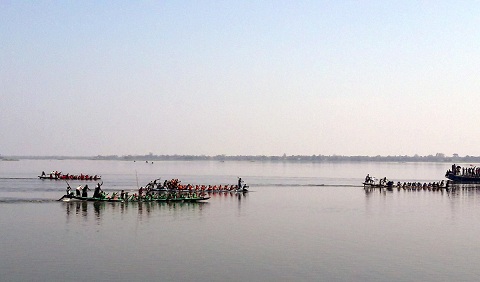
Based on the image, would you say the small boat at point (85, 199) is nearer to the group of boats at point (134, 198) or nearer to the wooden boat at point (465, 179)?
the group of boats at point (134, 198)

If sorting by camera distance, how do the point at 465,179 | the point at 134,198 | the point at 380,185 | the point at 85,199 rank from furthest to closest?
the point at 465,179, the point at 380,185, the point at 134,198, the point at 85,199

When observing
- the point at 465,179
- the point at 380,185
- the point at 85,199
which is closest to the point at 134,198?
the point at 85,199

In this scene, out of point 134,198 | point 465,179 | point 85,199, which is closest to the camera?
point 85,199

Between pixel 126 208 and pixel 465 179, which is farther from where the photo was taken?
pixel 465 179

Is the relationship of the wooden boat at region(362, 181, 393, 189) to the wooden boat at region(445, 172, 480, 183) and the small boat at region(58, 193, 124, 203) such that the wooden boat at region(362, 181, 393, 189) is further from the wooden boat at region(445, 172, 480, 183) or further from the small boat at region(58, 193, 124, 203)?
the small boat at region(58, 193, 124, 203)

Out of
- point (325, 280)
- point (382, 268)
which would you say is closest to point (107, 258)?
point (325, 280)

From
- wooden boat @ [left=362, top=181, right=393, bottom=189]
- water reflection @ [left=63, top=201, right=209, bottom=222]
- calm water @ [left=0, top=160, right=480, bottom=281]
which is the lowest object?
calm water @ [left=0, top=160, right=480, bottom=281]

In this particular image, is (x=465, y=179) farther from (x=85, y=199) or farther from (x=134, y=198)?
(x=85, y=199)

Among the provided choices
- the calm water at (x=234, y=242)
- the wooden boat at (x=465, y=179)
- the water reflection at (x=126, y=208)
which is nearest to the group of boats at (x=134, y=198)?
the water reflection at (x=126, y=208)

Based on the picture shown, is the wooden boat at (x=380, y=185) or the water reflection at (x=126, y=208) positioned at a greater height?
the wooden boat at (x=380, y=185)

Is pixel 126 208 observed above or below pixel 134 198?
below

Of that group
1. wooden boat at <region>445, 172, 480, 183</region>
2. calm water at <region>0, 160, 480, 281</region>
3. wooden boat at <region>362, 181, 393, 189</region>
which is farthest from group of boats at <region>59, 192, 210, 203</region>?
wooden boat at <region>445, 172, 480, 183</region>

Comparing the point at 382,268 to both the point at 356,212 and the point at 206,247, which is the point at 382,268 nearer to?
the point at 206,247

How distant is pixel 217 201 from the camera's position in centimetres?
5900
